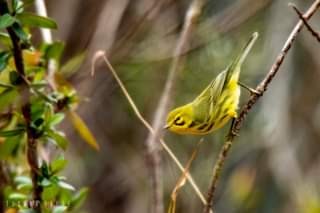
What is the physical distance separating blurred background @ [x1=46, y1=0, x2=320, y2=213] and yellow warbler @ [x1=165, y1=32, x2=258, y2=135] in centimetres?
51

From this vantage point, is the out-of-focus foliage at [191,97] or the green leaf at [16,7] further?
the out-of-focus foliage at [191,97]

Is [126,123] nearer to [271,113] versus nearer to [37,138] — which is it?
[271,113]

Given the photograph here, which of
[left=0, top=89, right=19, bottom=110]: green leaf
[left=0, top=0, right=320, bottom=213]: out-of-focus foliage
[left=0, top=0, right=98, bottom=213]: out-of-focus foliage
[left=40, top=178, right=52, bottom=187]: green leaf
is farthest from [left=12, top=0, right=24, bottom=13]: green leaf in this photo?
[left=0, top=0, right=320, bottom=213]: out-of-focus foliage

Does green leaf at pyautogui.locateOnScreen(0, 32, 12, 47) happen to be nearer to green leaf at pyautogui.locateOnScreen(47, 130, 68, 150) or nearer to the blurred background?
green leaf at pyautogui.locateOnScreen(47, 130, 68, 150)

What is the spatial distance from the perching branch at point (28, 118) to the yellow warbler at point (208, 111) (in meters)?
0.17

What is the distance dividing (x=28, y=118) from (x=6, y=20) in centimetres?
13

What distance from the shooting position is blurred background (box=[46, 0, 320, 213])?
58.4 inches

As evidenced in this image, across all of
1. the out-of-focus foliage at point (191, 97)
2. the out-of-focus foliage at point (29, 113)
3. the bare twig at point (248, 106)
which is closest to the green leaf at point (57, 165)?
the out-of-focus foliage at point (29, 113)

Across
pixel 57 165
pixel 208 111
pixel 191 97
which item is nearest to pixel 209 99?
pixel 208 111

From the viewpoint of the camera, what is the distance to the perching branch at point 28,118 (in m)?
0.79

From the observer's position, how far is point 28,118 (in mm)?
826

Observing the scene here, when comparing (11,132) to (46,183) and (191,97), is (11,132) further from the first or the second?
(191,97)

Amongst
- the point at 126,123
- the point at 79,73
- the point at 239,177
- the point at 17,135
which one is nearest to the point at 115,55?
the point at 79,73

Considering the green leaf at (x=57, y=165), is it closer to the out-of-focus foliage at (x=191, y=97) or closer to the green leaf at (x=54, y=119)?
the green leaf at (x=54, y=119)
